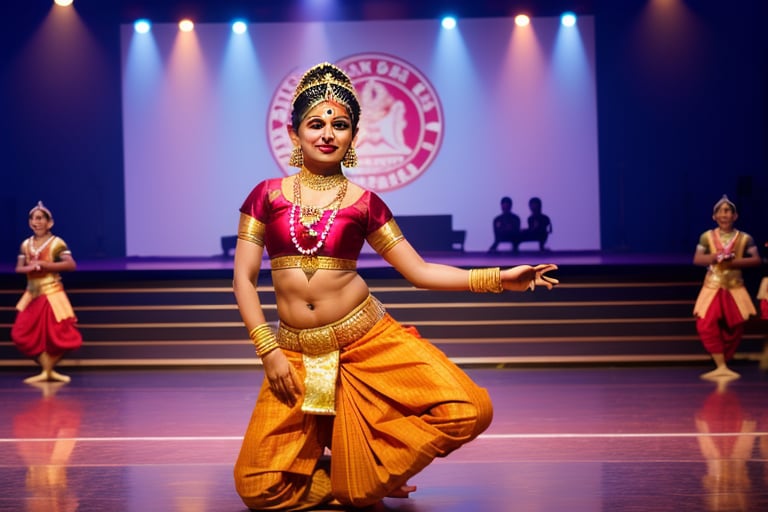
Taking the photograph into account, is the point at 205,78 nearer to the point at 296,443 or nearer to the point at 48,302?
the point at 48,302

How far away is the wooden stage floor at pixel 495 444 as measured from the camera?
392 cm

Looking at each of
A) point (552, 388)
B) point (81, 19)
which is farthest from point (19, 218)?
point (552, 388)

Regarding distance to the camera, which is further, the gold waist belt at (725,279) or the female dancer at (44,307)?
the female dancer at (44,307)

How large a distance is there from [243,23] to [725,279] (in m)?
6.56

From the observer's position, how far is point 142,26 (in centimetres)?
1202

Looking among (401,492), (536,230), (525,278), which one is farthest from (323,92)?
(536,230)

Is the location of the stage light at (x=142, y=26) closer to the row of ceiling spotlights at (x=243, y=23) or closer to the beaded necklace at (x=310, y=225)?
the row of ceiling spotlights at (x=243, y=23)

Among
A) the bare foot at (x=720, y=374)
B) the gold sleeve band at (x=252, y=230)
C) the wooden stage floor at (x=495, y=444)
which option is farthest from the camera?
the bare foot at (x=720, y=374)

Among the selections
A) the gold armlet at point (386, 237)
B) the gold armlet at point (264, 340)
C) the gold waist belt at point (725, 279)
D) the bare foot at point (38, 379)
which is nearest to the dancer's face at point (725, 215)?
the gold waist belt at point (725, 279)

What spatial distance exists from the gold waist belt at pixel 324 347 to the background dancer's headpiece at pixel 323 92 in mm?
686

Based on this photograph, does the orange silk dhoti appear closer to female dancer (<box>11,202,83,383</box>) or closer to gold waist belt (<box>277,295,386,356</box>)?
gold waist belt (<box>277,295,386,356</box>)

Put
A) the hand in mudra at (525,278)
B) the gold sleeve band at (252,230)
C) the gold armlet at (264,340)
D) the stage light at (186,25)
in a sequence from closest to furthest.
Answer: the hand in mudra at (525,278) → the gold armlet at (264,340) → the gold sleeve band at (252,230) → the stage light at (186,25)

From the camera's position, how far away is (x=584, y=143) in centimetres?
1173

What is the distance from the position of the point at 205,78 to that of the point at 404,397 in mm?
8865
